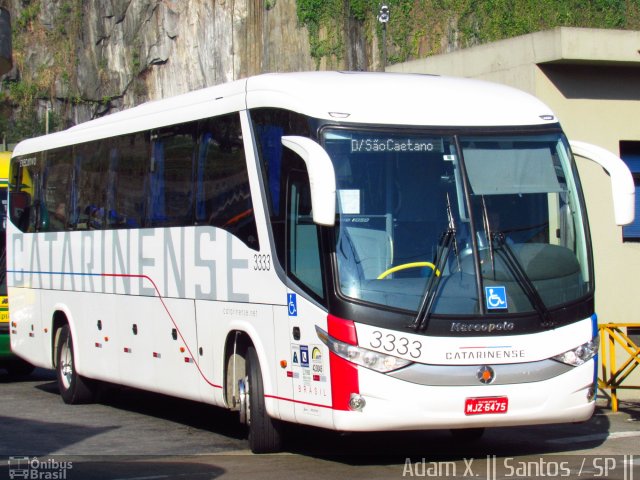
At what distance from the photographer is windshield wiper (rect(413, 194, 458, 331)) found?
8.76 metres

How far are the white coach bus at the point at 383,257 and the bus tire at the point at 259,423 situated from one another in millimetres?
18

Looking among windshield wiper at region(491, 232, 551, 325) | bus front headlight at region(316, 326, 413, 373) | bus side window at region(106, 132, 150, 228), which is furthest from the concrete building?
bus front headlight at region(316, 326, 413, 373)

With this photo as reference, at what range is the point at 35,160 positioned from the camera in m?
16.4

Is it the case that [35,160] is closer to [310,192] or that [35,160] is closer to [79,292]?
[79,292]

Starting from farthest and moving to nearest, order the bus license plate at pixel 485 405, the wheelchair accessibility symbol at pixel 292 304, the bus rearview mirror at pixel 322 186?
the wheelchair accessibility symbol at pixel 292 304 < the bus license plate at pixel 485 405 < the bus rearview mirror at pixel 322 186

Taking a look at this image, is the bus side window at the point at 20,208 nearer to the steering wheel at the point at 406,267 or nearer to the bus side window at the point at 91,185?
the bus side window at the point at 91,185

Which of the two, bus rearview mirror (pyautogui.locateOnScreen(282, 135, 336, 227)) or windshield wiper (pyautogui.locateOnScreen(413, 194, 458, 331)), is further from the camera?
windshield wiper (pyautogui.locateOnScreen(413, 194, 458, 331))

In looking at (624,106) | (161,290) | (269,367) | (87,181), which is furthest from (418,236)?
(624,106)

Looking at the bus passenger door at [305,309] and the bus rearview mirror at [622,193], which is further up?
the bus rearview mirror at [622,193]

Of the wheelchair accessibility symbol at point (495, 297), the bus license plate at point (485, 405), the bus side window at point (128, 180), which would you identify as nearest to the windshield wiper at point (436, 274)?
the wheelchair accessibility symbol at point (495, 297)

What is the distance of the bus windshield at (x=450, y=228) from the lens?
29.2 feet

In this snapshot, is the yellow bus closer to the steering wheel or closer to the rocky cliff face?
the steering wheel

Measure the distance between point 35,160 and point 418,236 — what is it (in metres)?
8.87

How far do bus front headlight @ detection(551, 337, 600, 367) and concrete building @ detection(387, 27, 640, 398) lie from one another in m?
6.11
